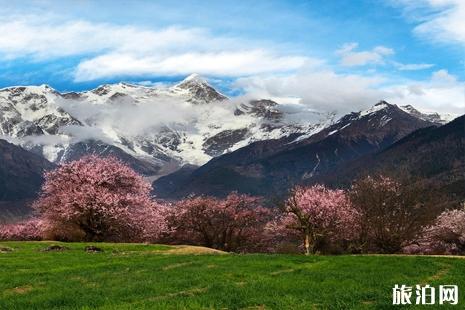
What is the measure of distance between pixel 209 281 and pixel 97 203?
50596 mm

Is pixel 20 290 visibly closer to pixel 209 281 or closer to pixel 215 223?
pixel 209 281

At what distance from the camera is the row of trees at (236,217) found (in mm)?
73312

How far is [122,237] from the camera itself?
80.2 m

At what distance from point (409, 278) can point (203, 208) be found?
68.4 metres

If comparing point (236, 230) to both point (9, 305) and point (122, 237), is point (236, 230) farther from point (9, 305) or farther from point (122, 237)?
point (9, 305)

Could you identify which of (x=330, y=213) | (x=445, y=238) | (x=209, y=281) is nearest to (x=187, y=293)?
(x=209, y=281)

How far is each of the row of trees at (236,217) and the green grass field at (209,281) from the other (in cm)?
2610

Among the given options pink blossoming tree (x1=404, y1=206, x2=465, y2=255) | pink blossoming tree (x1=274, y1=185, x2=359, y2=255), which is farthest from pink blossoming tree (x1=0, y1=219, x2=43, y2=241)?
pink blossoming tree (x1=404, y1=206, x2=465, y2=255)

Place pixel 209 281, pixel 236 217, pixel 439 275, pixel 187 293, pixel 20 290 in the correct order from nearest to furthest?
pixel 187 293 → pixel 20 290 → pixel 209 281 → pixel 439 275 → pixel 236 217

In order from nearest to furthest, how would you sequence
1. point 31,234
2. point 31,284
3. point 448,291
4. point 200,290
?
point 448,291
point 200,290
point 31,284
point 31,234

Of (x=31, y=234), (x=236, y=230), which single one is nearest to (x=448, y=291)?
(x=236, y=230)

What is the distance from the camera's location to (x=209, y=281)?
26.7 m

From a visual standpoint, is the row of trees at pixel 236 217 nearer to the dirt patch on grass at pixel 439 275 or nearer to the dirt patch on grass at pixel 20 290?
the dirt patch on grass at pixel 439 275

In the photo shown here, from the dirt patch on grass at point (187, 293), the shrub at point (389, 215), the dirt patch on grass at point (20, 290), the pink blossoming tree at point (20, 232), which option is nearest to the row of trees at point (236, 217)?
the shrub at point (389, 215)
